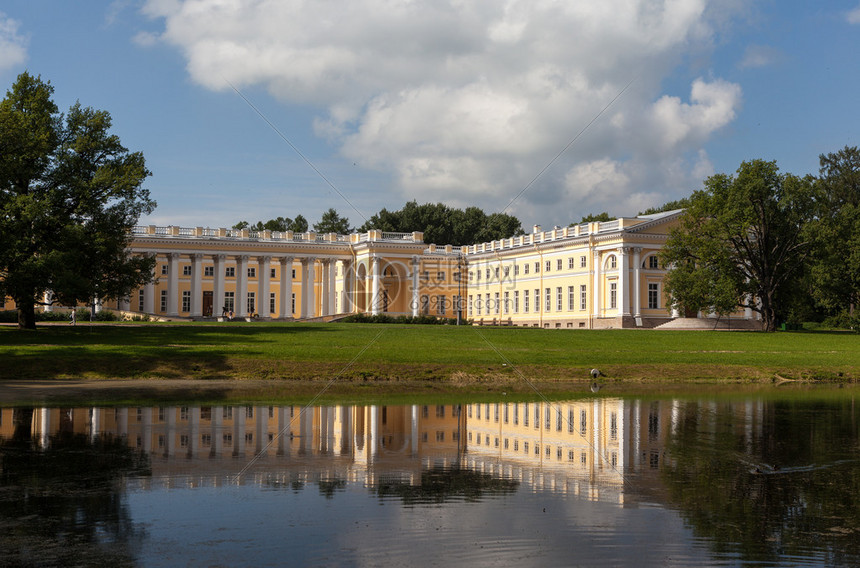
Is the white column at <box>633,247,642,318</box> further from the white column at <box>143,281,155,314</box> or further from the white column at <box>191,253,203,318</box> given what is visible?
the white column at <box>143,281,155,314</box>

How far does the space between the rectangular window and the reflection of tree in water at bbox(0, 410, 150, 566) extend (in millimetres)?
76001

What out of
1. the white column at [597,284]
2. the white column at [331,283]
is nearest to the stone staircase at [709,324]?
the white column at [597,284]

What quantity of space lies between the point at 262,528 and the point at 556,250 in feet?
288

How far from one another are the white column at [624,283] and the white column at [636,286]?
0.71m

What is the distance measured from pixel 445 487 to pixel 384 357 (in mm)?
23946

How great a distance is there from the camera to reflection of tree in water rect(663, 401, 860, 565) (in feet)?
31.9

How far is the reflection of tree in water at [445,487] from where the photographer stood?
1179cm

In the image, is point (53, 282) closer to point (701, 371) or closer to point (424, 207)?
point (701, 371)

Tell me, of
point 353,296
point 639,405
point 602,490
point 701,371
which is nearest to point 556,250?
point 353,296

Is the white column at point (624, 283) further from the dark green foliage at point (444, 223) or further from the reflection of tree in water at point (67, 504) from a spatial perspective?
the reflection of tree in water at point (67, 504)

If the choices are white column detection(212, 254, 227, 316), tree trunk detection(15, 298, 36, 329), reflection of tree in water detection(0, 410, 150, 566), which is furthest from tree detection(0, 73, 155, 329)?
white column detection(212, 254, 227, 316)

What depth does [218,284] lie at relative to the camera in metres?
104

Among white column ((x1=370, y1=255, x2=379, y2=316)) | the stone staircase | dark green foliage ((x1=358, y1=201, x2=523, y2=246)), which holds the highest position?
dark green foliage ((x1=358, y1=201, x2=523, y2=246))

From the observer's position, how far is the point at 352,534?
32.1 feet
